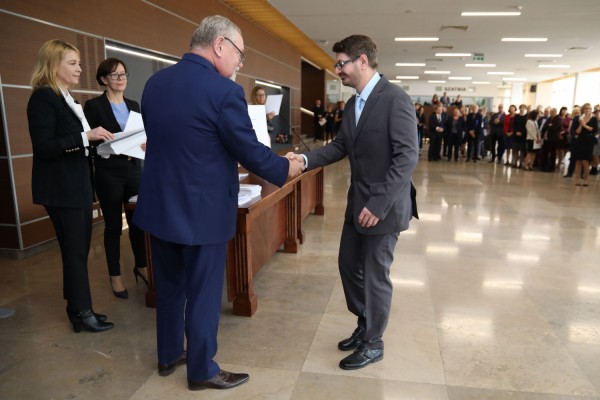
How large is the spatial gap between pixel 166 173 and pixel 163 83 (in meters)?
0.36

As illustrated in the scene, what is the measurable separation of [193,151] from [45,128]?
109 centimetres

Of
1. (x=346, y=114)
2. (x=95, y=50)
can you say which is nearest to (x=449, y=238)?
(x=346, y=114)

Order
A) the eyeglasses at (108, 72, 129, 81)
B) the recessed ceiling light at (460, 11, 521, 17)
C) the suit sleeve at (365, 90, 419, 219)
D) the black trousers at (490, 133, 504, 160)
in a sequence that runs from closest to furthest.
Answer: the suit sleeve at (365, 90, 419, 219) < the eyeglasses at (108, 72, 129, 81) < the recessed ceiling light at (460, 11, 521, 17) < the black trousers at (490, 133, 504, 160)

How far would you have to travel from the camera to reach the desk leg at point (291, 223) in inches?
153

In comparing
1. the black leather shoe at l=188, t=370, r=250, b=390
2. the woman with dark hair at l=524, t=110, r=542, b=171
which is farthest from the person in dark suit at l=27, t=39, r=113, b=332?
the woman with dark hair at l=524, t=110, r=542, b=171

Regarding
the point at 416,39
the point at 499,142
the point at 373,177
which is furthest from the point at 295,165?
the point at 416,39

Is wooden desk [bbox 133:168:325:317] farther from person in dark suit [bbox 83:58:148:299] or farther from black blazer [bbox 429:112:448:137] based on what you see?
black blazer [bbox 429:112:448:137]

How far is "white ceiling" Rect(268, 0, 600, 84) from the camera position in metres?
8.20

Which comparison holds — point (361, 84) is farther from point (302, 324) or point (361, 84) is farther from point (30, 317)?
point (30, 317)

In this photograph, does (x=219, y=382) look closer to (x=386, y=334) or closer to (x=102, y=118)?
(x=386, y=334)

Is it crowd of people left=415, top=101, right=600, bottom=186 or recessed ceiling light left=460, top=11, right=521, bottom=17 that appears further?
recessed ceiling light left=460, top=11, right=521, bottom=17

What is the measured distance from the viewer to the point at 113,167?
113 inches

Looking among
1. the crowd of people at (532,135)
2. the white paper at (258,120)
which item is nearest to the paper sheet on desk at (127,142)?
the white paper at (258,120)

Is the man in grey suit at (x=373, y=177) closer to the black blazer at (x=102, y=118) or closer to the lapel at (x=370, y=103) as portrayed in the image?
the lapel at (x=370, y=103)
